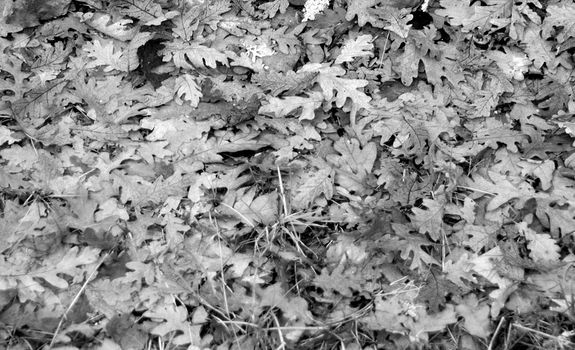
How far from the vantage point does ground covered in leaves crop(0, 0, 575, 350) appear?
2.57 metres

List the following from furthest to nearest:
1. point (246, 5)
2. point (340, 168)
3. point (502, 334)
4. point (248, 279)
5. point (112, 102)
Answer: point (246, 5) < point (112, 102) < point (340, 168) < point (248, 279) < point (502, 334)

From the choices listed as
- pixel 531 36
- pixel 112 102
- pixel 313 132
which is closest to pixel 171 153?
pixel 112 102

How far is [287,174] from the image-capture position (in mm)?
2986

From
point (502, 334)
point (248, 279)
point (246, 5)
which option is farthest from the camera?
point (246, 5)

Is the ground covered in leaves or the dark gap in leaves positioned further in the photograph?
the dark gap in leaves

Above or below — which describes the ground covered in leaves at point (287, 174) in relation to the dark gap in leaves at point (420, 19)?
below

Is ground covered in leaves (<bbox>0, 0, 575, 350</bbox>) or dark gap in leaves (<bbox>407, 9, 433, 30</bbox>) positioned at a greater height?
dark gap in leaves (<bbox>407, 9, 433, 30</bbox>)

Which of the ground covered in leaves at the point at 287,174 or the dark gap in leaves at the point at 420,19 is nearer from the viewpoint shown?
the ground covered in leaves at the point at 287,174

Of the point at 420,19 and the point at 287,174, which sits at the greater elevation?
the point at 420,19

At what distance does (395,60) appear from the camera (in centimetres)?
324

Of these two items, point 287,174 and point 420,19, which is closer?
point 287,174

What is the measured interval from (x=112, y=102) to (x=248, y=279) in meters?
1.34

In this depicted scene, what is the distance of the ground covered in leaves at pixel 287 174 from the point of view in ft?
8.43

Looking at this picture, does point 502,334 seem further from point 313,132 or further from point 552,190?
point 313,132
